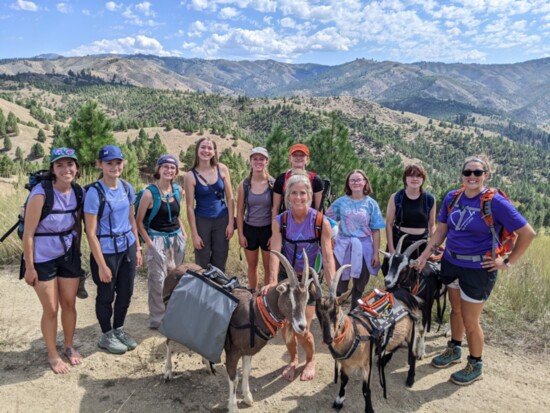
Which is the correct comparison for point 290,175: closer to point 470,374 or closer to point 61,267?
point 61,267

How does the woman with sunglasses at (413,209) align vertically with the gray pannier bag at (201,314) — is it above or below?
above

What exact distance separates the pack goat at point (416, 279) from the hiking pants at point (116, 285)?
286cm

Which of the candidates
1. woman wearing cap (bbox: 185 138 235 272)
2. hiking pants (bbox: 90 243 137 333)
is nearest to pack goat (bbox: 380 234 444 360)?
woman wearing cap (bbox: 185 138 235 272)

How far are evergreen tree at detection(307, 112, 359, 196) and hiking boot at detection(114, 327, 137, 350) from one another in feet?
54.1

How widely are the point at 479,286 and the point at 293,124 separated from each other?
412 ft

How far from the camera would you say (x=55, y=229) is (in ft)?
11.8

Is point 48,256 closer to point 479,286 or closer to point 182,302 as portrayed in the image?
point 182,302

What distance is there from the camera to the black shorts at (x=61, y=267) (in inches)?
142

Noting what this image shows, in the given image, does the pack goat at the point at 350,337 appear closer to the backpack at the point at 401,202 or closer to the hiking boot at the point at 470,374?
the hiking boot at the point at 470,374

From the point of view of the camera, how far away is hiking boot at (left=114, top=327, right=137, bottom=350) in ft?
14.4

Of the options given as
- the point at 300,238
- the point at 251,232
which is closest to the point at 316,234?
the point at 300,238

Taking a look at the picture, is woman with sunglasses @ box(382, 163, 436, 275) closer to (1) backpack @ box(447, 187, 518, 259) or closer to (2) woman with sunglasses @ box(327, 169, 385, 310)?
(2) woman with sunglasses @ box(327, 169, 385, 310)

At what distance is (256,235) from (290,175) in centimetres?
86

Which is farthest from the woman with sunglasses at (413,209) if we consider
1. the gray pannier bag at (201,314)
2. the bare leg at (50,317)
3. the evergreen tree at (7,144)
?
the evergreen tree at (7,144)
